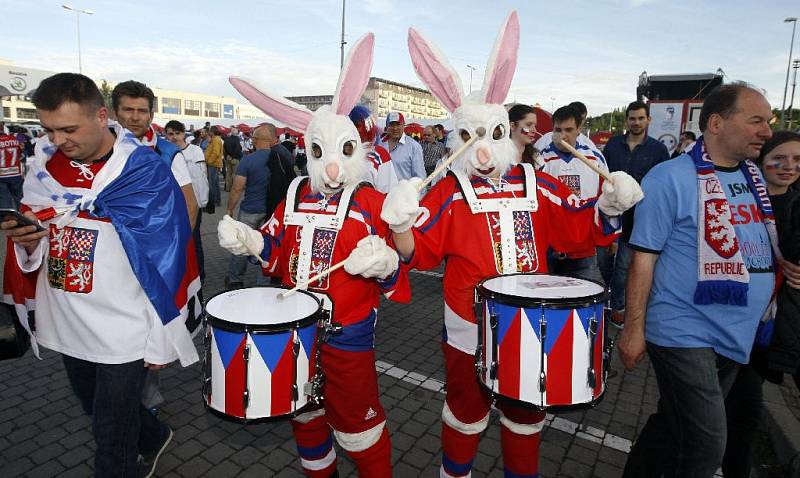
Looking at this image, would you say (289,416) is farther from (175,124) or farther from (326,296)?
(175,124)

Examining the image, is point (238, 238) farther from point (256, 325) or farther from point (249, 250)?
point (256, 325)

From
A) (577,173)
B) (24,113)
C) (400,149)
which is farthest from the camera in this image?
(24,113)

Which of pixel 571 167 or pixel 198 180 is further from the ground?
pixel 571 167

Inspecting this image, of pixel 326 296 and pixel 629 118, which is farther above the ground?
pixel 629 118

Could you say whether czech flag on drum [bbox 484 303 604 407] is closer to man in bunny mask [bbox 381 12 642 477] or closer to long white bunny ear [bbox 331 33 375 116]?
man in bunny mask [bbox 381 12 642 477]

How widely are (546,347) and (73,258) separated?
6.48ft

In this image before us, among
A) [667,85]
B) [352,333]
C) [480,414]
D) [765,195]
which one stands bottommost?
[480,414]

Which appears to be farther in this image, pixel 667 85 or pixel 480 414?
pixel 667 85

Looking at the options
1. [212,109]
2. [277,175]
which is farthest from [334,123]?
[212,109]

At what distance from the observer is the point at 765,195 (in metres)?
2.23

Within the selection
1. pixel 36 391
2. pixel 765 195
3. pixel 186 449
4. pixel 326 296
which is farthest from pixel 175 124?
pixel 765 195

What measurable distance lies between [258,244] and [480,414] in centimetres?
138

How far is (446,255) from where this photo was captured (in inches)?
102

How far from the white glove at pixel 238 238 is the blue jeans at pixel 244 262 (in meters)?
3.24
